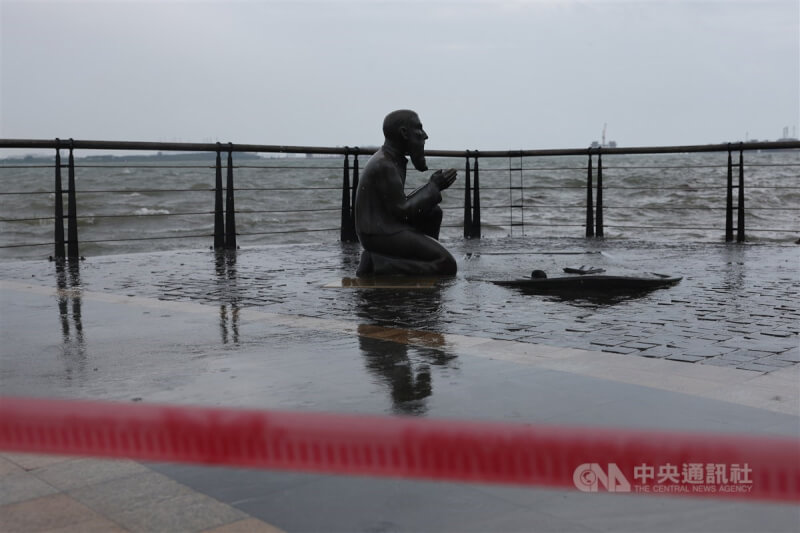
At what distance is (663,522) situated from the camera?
243cm

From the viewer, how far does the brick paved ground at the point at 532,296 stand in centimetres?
502

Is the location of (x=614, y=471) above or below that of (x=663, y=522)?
above

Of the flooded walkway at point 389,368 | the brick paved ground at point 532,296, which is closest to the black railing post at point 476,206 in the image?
the brick paved ground at point 532,296

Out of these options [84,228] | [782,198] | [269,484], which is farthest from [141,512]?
[782,198]

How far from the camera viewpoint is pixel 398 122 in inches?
313

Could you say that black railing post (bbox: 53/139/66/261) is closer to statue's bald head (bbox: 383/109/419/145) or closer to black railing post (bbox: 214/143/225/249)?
black railing post (bbox: 214/143/225/249)

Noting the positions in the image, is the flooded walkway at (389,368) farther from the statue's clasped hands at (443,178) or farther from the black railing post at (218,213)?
the black railing post at (218,213)

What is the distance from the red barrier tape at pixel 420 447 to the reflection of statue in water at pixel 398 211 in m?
6.11

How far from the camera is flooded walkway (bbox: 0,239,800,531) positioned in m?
2.54

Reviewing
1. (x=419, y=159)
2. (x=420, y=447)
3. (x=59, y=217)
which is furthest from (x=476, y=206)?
(x=420, y=447)

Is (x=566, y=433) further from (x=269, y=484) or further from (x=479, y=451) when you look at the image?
(x=269, y=484)

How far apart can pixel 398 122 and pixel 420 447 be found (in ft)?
21.6

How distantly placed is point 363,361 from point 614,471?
2942 mm

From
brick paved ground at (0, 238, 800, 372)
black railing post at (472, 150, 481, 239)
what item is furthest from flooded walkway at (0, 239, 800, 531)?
black railing post at (472, 150, 481, 239)
